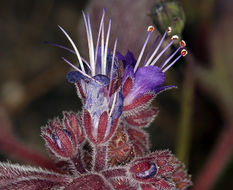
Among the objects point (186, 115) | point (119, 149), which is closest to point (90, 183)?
point (119, 149)

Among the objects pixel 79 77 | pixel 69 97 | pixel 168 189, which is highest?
pixel 69 97

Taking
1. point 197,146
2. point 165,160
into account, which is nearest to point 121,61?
point 165,160

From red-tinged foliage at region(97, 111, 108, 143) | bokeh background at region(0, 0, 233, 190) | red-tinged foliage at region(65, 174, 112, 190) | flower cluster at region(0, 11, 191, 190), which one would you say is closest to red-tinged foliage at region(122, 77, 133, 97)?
flower cluster at region(0, 11, 191, 190)

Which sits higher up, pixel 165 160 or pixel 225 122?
pixel 225 122

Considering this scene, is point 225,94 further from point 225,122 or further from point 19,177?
point 19,177

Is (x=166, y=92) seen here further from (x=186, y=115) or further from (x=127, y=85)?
(x=127, y=85)

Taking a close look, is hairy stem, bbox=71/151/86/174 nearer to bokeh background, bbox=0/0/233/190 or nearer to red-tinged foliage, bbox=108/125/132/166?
red-tinged foliage, bbox=108/125/132/166
